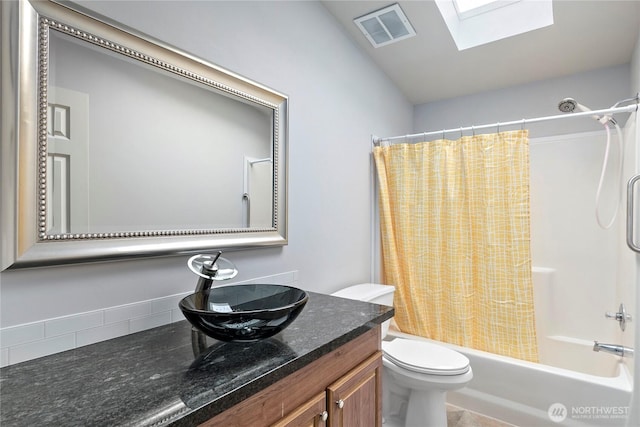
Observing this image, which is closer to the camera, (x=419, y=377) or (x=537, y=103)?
(x=419, y=377)

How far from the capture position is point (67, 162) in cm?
96

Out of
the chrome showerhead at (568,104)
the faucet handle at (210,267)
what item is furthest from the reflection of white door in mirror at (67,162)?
the chrome showerhead at (568,104)

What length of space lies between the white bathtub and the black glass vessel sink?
1.50m

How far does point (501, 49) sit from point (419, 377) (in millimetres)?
2214

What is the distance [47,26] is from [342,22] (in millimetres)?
1708

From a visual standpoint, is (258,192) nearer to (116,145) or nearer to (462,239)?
(116,145)

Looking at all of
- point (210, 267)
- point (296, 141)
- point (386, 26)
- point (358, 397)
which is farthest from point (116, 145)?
point (386, 26)

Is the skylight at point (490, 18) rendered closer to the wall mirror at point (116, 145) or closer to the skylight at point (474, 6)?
the skylight at point (474, 6)

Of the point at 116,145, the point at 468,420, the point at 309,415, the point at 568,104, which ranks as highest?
the point at 568,104

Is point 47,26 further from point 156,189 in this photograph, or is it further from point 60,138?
point 156,189

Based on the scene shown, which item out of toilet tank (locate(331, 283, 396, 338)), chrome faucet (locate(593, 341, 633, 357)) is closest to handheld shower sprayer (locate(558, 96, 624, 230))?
chrome faucet (locate(593, 341, 633, 357))

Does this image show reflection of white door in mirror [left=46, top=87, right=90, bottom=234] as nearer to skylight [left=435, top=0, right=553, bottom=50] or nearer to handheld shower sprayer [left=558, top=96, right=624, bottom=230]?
skylight [left=435, top=0, right=553, bottom=50]

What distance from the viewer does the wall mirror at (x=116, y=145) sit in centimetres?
86

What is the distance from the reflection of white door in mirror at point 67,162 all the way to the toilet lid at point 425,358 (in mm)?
1559
